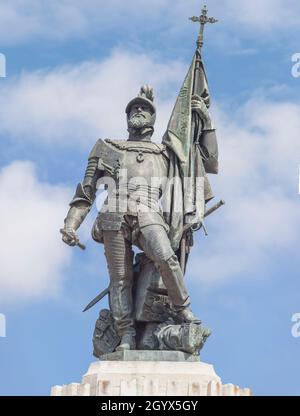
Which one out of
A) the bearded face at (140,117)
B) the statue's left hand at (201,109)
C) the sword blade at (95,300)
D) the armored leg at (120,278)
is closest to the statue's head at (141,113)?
the bearded face at (140,117)

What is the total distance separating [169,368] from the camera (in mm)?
24234

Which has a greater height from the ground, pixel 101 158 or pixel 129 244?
pixel 101 158

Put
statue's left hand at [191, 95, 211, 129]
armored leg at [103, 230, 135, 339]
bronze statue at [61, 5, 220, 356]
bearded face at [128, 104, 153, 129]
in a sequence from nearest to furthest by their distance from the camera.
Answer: bronze statue at [61, 5, 220, 356]
armored leg at [103, 230, 135, 339]
bearded face at [128, 104, 153, 129]
statue's left hand at [191, 95, 211, 129]

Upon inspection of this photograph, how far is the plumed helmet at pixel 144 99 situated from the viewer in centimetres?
2622

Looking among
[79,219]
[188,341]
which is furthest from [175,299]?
[79,219]

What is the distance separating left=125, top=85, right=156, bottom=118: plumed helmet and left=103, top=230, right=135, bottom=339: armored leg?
8.21 ft

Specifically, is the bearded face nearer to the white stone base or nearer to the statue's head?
the statue's head

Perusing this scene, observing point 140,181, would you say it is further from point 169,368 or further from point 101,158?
point 169,368

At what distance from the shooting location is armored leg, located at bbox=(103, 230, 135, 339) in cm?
2530

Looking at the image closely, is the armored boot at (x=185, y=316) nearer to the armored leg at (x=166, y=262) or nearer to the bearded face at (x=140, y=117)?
the armored leg at (x=166, y=262)

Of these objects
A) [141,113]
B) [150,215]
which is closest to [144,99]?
[141,113]

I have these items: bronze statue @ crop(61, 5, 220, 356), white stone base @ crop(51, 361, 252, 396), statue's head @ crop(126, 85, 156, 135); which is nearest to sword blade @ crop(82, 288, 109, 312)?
bronze statue @ crop(61, 5, 220, 356)
